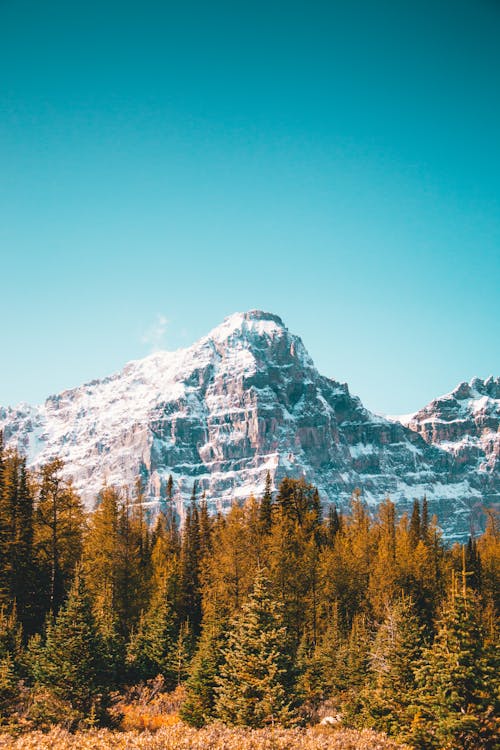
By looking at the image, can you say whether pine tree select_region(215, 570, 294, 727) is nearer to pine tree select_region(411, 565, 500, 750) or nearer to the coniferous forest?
the coniferous forest

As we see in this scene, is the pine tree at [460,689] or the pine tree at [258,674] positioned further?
the pine tree at [258,674]

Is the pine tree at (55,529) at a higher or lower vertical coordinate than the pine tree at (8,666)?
higher

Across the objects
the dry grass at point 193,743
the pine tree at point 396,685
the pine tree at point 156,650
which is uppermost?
the dry grass at point 193,743

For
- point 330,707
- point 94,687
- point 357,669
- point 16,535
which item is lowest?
point 330,707

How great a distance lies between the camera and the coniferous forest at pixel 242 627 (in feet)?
83.3

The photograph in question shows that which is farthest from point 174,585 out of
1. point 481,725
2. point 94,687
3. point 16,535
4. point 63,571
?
point 481,725

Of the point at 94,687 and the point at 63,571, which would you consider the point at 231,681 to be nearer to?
the point at 94,687

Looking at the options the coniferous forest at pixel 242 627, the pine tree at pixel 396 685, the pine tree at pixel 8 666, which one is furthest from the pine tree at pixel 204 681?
the pine tree at pixel 8 666

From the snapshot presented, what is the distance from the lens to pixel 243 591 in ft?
177

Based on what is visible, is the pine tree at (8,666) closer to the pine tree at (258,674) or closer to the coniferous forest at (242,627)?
the coniferous forest at (242,627)

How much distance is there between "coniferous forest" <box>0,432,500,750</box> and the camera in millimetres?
25375

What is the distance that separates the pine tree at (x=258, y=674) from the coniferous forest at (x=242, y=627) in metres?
0.09

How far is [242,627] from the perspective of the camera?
3005 cm

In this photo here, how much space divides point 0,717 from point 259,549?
1302 inches
